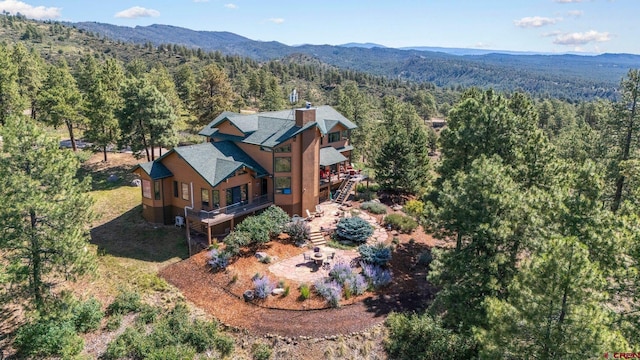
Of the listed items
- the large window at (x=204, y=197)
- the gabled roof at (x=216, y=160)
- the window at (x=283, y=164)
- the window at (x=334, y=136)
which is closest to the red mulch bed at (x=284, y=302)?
the large window at (x=204, y=197)

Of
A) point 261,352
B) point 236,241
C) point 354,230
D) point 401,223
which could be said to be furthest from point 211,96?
point 261,352

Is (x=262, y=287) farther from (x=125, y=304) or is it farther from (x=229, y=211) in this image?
(x=229, y=211)

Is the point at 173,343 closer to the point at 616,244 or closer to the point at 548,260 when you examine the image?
the point at 548,260

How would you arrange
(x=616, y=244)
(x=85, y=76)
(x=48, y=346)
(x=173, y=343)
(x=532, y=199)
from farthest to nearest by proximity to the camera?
(x=85, y=76) < (x=173, y=343) < (x=48, y=346) < (x=532, y=199) < (x=616, y=244)

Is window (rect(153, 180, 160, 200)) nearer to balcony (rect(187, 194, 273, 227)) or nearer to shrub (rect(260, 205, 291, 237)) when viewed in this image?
balcony (rect(187, 194, 273, 227))

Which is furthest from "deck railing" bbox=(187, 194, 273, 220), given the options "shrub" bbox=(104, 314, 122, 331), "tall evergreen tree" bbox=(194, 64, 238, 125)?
"tall evergreen tree" bbox=(194, 64, 238, 125)

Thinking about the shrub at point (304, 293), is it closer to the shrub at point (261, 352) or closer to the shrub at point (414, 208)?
the shrub at point (261, 352)

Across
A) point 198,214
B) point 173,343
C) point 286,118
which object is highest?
point 286,118

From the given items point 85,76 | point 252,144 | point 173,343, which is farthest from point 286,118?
point 85,76
